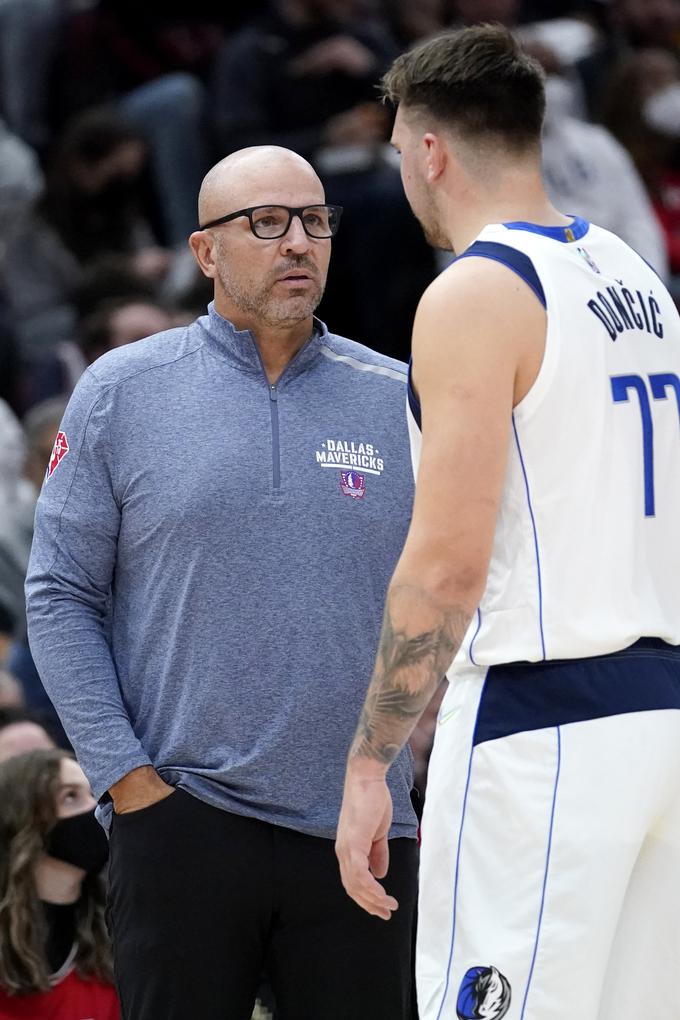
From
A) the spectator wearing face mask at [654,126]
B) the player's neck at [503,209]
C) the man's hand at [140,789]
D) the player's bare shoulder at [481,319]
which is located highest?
the spectator wearing face mask at [654,126]

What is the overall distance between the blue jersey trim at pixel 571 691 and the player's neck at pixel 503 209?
835mm

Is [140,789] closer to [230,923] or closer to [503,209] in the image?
[230,923]

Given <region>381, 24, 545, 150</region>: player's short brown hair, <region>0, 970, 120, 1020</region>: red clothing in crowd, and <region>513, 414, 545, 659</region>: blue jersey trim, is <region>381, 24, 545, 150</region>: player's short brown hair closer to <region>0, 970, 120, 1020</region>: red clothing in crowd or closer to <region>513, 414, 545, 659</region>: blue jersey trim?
<region>513, 414, 545, 659</region>: blue jersey trim

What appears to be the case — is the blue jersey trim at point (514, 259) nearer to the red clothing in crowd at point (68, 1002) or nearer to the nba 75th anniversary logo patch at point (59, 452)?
the nba 75th anniversary logo patch at point (59, 452)

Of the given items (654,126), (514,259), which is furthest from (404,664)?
(654,126)

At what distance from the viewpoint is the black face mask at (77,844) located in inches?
183

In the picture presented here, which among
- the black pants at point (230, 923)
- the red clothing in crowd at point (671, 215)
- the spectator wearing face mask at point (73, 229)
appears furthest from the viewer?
the red clothing in crowd at point (671, 215)

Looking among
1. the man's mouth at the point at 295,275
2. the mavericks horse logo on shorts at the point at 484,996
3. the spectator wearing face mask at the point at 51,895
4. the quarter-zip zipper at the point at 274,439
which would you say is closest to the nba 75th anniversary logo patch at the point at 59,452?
the quarter-zip zipper at the point at 274,439

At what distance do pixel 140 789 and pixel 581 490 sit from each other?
1175mm

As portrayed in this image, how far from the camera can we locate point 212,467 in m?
3.58

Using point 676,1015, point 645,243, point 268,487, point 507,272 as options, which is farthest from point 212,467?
point 645,243

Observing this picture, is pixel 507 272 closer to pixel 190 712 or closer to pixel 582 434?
pixel 582 434

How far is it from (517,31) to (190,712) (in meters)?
7.18

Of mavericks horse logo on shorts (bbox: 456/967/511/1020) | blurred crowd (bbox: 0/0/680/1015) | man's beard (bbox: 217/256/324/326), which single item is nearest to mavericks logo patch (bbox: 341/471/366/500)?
man's beard (bbox: 217/256/324/326)
